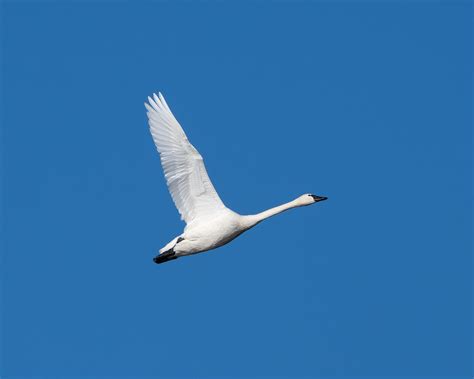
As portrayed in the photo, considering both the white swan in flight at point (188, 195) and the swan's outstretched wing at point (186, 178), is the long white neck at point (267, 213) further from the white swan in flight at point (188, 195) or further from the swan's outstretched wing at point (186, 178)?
the swan's outstretched wing at point (186, 178)

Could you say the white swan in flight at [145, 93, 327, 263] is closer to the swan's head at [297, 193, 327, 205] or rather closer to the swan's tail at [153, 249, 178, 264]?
the swan's tail at [153, 249, 178, 264]

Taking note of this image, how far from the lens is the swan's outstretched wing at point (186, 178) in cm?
1594

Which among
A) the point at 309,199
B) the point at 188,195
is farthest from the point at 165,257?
the point at 309,199

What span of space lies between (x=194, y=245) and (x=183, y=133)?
2034 mm

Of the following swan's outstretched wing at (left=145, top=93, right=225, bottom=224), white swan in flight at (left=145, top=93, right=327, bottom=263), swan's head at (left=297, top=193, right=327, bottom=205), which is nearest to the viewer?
white swan in flight at (left=145, top=93, right=327, bottom=263)

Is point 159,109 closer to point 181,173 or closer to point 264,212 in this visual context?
point 181,173

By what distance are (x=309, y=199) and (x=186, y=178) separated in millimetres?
2532

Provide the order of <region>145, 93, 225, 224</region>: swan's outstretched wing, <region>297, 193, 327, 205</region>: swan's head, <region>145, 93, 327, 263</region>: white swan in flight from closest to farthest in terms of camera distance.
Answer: <region>145, 93, 327, 263</region>: white swan in flight → <region>145, 93, 225, 224</region>: swan's outstretched wing → <region>297, 193, 327, 205</region>: swan's head

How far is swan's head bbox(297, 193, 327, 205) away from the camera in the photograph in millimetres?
16953

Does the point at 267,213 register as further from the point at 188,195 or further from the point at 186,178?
the point at 186,178

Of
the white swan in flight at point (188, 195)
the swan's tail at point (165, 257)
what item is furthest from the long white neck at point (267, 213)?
the swan's tail at point (165, 257)

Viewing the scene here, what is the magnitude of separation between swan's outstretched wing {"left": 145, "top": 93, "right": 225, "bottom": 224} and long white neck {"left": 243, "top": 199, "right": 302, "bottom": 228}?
21.9 inches

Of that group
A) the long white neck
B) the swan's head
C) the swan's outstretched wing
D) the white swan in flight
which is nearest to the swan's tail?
the white swan in flight

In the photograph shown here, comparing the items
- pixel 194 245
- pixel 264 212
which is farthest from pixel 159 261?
pixel 264 212
